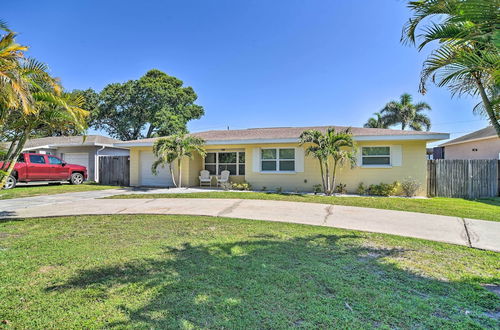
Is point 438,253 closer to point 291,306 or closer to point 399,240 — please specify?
point 399,240

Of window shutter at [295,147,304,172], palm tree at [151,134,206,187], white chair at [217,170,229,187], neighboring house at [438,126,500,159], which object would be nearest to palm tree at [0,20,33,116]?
palm tree at [151,134,206,187]

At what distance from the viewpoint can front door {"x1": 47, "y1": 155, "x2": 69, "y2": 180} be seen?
14867mm

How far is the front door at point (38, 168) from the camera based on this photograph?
14000 millimetres

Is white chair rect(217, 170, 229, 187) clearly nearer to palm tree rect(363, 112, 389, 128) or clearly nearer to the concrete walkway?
the concrete walkway

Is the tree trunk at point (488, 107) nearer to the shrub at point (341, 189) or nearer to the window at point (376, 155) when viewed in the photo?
the shrub at point (341, 189)

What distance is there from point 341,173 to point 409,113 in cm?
1952

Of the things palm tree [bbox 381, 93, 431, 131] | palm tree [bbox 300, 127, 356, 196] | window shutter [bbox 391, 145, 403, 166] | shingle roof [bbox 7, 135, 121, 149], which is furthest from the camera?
palm tree [bbox 381, 93, 431, 131]

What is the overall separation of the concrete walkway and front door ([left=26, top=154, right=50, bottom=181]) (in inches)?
217

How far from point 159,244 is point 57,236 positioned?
2.38 metres

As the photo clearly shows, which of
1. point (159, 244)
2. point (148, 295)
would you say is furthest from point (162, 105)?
point (148, 295)

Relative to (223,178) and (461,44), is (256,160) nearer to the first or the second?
(223,178)

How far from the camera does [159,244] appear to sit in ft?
15.5

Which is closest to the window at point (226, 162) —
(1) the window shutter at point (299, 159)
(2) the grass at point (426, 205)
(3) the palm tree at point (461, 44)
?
(1) the window shutter at point (299, 159)

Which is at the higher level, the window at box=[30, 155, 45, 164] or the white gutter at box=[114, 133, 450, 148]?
the white gutter at box=[114, 133, 450, 148]
